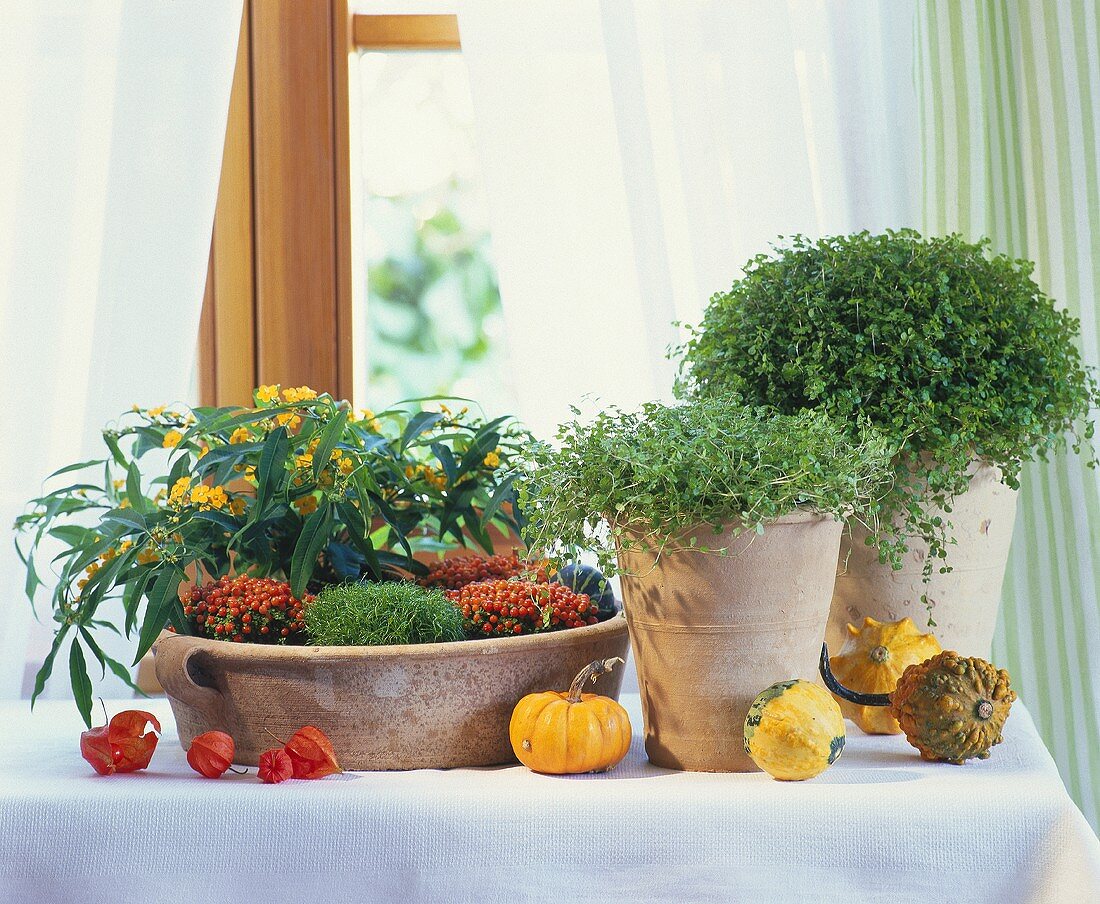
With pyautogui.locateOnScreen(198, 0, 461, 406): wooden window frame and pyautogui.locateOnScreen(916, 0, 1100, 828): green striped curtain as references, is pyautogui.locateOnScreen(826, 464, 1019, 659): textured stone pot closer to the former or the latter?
pyautogui.locateOnScreen(916, 0, 1100, 828): green striped curtain

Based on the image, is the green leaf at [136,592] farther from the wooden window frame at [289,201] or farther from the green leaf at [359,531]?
the wooden window frame at [289,201]

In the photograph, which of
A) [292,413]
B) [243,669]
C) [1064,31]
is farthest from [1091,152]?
[243,669]

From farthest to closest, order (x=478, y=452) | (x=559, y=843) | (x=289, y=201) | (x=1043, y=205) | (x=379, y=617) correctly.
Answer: (x=289, y=201) < (x=1043, y=205) < (x=478, y=452) < (x=379, y=617) < (x=559, y=843)

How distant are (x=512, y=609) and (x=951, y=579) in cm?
41

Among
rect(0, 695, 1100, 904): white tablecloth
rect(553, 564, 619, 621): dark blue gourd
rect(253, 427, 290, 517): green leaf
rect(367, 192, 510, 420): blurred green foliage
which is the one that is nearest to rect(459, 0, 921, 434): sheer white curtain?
rect(367, 192, 510, 420): blurred green foliage

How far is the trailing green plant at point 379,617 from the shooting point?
2.82 ft

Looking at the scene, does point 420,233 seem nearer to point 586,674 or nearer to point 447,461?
point 447,461

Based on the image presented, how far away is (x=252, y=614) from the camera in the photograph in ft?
2.96

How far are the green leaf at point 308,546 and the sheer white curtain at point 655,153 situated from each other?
0.47m

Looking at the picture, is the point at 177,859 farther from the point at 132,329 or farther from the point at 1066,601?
the point at 1066,601

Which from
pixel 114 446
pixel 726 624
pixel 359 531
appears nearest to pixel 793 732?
pixel 726 624

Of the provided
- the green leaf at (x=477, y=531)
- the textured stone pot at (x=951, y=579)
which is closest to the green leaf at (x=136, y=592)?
the green leaf at (x=477, y=531)

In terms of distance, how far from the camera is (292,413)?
1024 mm

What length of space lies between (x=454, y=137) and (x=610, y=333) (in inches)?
18.2
